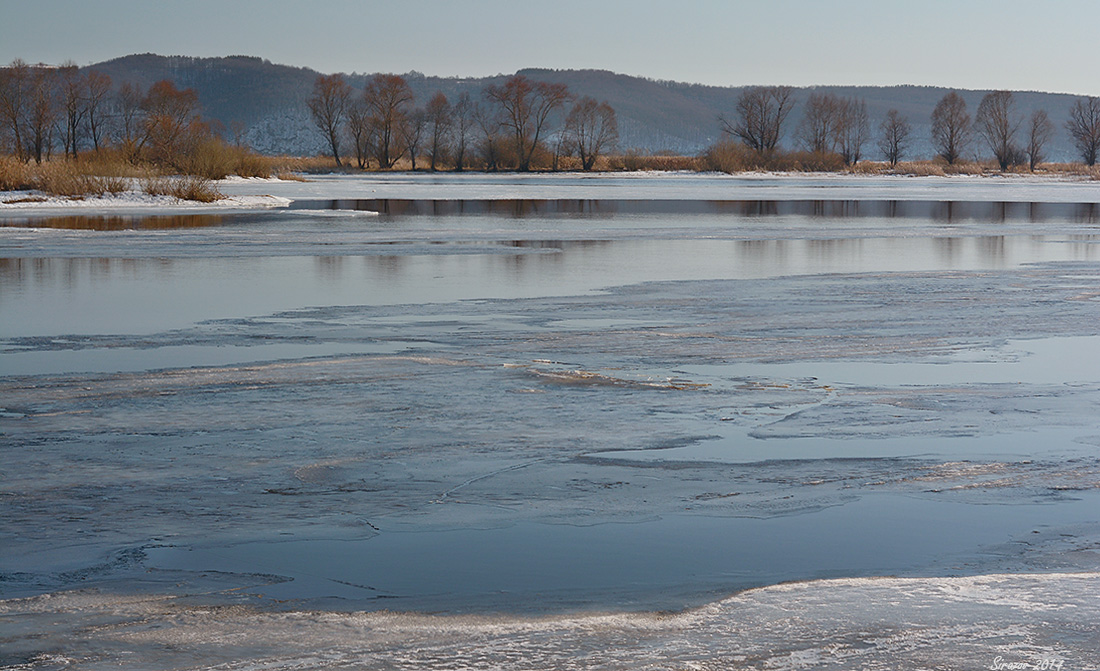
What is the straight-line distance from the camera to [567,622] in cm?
364

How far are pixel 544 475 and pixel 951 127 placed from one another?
95307 millimetres

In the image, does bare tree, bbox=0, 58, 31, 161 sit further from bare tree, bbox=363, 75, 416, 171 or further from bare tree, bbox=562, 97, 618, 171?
bare tree, bbox=562, 97, 618, 171

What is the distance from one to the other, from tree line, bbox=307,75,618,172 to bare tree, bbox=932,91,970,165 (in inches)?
1140

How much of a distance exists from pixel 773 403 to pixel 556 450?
176 cm

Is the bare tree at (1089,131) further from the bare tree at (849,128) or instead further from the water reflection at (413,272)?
the water reflection at (413,272)

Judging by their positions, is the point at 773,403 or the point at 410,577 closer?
the point at 410,577

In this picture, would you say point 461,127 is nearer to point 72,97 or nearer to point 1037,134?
point 72,97

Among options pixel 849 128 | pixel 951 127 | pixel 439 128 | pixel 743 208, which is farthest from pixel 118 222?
pixel 849 128

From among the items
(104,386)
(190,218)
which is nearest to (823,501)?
(104,386)

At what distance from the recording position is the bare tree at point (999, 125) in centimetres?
8838

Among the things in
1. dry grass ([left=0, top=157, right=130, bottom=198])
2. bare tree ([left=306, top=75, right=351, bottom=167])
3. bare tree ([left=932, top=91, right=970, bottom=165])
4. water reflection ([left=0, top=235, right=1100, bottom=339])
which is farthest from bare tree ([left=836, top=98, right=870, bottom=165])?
water reflection ([left=0, top=235, right=1100, bottom=339])

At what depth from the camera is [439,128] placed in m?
86.0

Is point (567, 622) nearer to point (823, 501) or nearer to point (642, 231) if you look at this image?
point (823, 501)

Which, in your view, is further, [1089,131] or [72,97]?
[1089,131]
